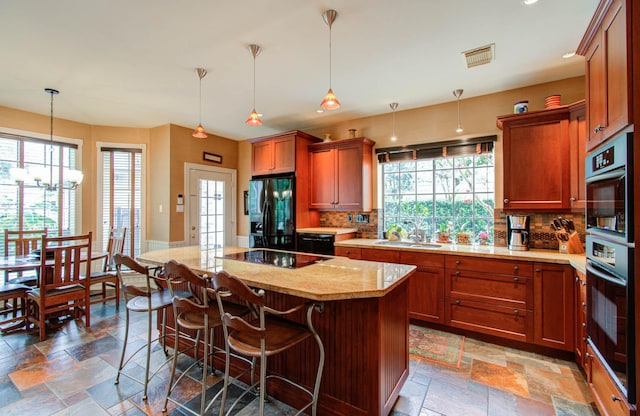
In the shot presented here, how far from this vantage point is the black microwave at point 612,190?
1.39 m

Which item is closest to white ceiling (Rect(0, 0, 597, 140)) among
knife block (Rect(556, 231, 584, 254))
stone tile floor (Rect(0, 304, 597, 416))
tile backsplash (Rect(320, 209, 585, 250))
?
tile backsplash (Rect(320, 209, 585, 250))

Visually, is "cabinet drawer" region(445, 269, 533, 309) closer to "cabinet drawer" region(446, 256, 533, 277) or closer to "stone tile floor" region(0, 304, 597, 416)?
"cabinet drawer" region(446, 256, 533, 277)

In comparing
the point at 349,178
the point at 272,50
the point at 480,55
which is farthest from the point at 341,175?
the point at 480,55

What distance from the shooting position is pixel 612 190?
1.57m

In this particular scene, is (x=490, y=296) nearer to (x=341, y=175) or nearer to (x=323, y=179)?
(x=341, y=175)

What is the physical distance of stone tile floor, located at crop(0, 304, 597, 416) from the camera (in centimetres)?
193

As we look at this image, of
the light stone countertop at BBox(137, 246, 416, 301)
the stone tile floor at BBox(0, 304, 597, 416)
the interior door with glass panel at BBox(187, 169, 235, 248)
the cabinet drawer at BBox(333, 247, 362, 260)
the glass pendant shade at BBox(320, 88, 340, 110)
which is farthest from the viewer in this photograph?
the interior door with glass panel at BBox(187, 169, 235, 248)

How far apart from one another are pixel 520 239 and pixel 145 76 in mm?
4352

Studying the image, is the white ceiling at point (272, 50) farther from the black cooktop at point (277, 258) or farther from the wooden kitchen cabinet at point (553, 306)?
the wooden kitchen cabinet at point (553, 306)

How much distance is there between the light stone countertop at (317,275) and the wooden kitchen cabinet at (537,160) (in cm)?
180

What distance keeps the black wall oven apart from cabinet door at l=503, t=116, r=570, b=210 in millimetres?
1040

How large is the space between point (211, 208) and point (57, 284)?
2567 mm

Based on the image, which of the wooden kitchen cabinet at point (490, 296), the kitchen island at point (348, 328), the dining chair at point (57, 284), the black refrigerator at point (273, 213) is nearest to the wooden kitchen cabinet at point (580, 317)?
the wooden kitchen cabinet at point (490, 296)

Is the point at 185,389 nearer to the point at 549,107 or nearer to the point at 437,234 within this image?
the point at 437,234
